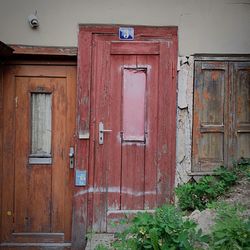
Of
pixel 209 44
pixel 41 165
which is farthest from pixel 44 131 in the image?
pixel 209 44

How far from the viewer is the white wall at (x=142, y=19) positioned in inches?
201

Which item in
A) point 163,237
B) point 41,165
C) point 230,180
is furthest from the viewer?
point 41,165

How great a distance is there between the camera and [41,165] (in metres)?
5.36

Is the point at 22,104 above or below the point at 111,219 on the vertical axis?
above

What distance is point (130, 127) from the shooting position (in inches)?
205

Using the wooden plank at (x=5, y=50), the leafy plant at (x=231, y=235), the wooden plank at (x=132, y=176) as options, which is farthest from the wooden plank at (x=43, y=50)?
the leafy plant at (x=231, y=235)

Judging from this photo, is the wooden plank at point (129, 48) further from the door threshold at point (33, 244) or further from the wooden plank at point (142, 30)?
the door threshold at point (33, 244)

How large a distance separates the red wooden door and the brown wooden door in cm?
42

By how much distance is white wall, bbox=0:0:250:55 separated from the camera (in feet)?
16.8

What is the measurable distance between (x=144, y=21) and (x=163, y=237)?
274 centimetres

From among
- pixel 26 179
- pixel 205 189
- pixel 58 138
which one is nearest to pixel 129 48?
pixel 58 138

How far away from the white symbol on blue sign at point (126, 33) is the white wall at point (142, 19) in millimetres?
98

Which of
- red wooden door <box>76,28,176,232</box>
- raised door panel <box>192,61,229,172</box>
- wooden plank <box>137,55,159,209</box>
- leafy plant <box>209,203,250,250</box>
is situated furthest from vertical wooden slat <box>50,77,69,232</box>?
leafy plant <box>209,203,250,250</box>

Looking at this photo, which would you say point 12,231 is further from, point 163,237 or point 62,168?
point 163,237
